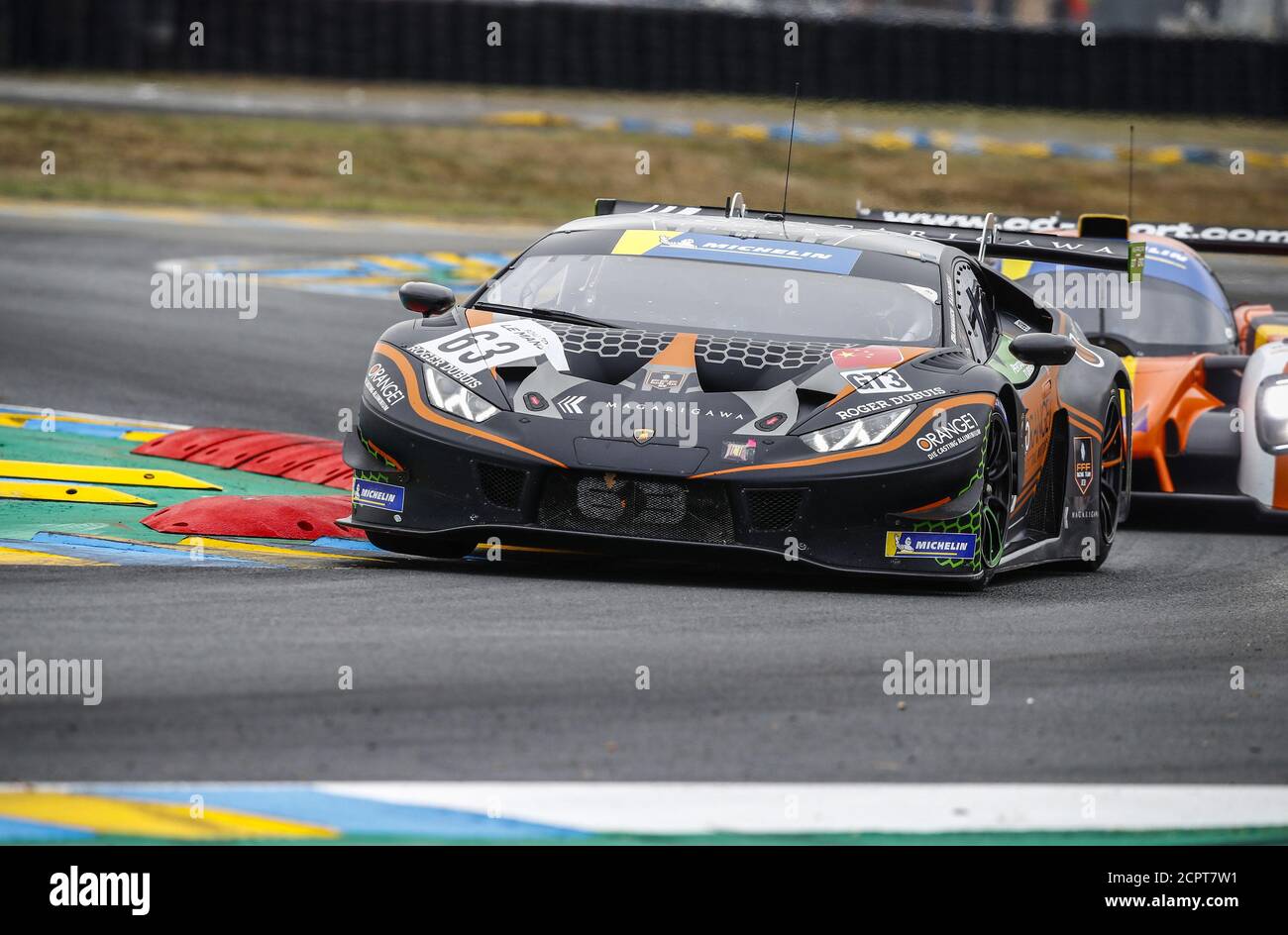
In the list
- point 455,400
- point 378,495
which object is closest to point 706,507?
point 455,400

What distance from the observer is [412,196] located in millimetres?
25656

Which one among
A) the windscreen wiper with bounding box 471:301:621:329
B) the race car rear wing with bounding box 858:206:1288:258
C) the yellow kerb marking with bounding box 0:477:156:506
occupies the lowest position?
the yellow kerb marking with bounding box 0:477:156:506

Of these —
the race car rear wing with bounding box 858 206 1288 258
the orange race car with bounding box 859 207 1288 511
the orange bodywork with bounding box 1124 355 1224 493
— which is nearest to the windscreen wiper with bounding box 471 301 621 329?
the orange race car with bounding box 859 207 1288 511

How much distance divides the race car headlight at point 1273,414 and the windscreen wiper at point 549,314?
11.8 feet

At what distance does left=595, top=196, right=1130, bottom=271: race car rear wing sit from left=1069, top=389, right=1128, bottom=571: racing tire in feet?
2.00

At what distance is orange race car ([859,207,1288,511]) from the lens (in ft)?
32.8

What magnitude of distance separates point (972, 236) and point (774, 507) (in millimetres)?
3116

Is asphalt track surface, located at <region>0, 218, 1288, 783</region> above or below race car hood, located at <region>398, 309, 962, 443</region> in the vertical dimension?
below

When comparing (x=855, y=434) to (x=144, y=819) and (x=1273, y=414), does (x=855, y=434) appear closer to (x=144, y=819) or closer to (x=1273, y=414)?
(x=144, y=819)

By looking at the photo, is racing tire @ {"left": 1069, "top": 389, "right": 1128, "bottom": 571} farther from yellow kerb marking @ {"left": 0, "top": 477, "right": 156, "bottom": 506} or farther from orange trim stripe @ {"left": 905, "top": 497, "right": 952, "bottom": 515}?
yellow kerb marking @ {"left": 0, "top": 477, "right": 156, "bottom": 506}

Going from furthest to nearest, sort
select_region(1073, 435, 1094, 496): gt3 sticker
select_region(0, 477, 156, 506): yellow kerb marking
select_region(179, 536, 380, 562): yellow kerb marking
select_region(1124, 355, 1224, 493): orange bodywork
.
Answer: select_region(1124, 355, 1224, 493): orange bodywork → select_region(1073, 435, 1094, 496): gt3 sticker → select_region(0, 477, 156, 506): yellow kerb marking → select_region(179, 536, 380, 562): yellow kerb marking

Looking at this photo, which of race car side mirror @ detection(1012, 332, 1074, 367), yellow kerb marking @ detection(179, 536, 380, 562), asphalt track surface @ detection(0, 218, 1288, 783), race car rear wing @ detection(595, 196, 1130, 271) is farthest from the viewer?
race car rear wing @ detection(595, 196, 1130, 271)
